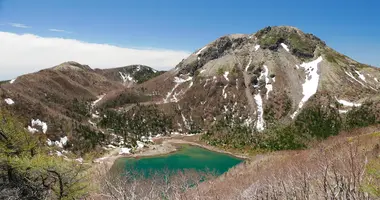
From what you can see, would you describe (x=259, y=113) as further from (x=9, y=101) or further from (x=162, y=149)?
(x=9, y=101)

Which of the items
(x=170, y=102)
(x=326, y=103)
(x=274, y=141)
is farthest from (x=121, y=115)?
(x=326, y=103)

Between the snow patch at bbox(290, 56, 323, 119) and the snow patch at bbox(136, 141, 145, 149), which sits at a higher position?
the snow patch at bbox(290, 56, 323, 119)

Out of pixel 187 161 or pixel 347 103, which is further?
pixel 347 103

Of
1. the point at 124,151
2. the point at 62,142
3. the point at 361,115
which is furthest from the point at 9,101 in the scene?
the point at 361,115

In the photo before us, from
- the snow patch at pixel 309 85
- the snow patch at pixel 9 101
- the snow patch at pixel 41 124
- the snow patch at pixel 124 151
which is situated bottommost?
the snow patch at pixel 124 151

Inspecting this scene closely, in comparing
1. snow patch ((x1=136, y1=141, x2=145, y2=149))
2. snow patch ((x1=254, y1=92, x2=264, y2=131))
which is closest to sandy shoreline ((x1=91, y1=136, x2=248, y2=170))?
snow patch ((x1=136, y1=141, x2=145, y2=149))

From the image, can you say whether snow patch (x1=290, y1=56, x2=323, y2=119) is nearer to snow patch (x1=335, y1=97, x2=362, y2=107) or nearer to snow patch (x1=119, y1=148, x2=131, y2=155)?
snow patch (x1=335, y1=97, x2=362, y2=107)

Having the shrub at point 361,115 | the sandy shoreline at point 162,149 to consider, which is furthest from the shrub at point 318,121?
the sandy shoreline at point 162,149

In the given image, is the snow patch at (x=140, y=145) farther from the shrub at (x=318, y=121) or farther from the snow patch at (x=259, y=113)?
the shrub at (x=318, y=121)

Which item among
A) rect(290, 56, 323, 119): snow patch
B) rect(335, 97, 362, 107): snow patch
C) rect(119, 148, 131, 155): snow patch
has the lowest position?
rect(119, 148, 131, 155): snow patch
